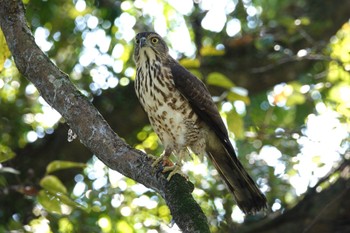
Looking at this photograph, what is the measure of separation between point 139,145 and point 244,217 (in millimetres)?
1513

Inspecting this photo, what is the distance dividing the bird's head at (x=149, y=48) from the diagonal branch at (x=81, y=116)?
4.63 ft

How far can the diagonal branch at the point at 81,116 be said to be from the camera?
379 centimetres

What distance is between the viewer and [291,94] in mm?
6723

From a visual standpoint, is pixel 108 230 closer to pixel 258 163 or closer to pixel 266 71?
pixel 258 163

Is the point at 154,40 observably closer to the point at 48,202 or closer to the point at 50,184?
the point at 50,184

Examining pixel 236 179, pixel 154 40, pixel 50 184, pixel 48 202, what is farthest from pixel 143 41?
pixel 48 202

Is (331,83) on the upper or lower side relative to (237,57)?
lower

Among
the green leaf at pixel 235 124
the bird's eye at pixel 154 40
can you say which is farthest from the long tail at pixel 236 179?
the bird's eye at pixel 154 40

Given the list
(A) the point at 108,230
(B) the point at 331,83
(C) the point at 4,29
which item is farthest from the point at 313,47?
(C) the point at 4,29

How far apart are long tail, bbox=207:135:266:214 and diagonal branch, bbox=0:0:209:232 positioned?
1.21 meters

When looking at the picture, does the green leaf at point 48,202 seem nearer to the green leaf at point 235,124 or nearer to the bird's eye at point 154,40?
the green leaf at point 235,124

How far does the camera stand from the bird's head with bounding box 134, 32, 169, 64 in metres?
5.28

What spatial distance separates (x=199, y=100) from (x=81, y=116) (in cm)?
138

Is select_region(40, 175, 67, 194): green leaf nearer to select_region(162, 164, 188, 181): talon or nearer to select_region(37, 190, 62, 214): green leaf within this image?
select_region(37, 190, 62, 214): green leaf
